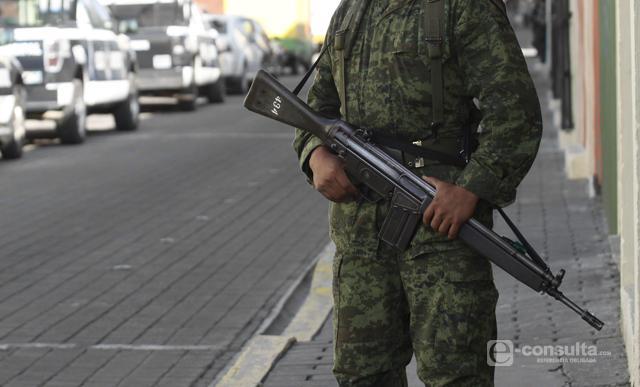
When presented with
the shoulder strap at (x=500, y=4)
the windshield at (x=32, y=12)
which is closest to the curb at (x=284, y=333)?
the shoulder strap at (x=500, y=4)

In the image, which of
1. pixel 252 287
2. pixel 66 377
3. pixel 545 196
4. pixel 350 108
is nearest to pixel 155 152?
pixel 545 196

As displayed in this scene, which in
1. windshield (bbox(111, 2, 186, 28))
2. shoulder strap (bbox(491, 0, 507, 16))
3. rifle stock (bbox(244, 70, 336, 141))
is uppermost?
shoulder strap (bbox(491, 0, 507, 16))

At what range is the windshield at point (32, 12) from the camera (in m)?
18.2

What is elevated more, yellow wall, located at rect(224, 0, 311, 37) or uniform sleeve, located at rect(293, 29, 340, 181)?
uniform sleeve, located at rect(293, 29, 340, 181)

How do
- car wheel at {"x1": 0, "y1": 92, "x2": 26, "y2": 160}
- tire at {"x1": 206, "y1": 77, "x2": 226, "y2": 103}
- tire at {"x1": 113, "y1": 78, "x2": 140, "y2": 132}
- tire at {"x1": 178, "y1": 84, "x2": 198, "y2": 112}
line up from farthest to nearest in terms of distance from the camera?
tire at {"x1": 206, "y1": 77, "x2": 226, "y2": 103} < tire at {"x1": 178, "y1": 84, "x2": 198, "y2": 112} < tire at {"x1": 113, "y1": 78, "x2": 140, "y2": 132} < car wheel at {"x1": 0, "y1": 92, "x2": 26, "y2": 160}

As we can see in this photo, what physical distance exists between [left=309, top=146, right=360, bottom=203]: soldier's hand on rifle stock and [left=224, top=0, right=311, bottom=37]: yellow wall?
38.9m

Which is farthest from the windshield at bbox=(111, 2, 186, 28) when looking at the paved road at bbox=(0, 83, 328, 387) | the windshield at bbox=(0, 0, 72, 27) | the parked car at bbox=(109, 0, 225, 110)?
the paved road at bbox=(0, 83, 328, 387)

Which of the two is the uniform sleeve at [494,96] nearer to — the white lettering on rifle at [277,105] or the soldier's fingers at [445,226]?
the soldier's fingers at [445,226]

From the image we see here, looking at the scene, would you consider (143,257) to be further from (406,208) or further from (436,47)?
(436,47)

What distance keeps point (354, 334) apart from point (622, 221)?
300 cm

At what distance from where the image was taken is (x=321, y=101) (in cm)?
450

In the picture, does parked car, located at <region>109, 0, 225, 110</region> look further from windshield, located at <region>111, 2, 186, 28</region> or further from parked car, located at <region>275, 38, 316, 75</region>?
parked car, located at <region>275, 38, 316, 75</region>

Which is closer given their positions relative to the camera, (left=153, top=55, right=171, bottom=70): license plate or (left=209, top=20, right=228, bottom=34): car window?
(left=153, top=55, right=171, bottom=70): license plate

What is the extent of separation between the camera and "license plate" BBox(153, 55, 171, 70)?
24.0 m
